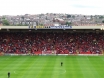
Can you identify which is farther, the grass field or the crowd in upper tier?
the crowd in upper tier

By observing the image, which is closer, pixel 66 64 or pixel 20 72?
pixel 20 72

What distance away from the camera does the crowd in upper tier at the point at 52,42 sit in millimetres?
53594

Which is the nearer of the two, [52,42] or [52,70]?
[52,70]

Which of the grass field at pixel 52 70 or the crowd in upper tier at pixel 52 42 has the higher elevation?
the crowd in upper tier at pixel 52 42

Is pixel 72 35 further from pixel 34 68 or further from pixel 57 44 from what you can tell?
pixel 34 68

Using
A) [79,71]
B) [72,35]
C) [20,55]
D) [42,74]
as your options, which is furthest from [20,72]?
[72,35]

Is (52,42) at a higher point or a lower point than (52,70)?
higher

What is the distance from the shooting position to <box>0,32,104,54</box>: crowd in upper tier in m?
53.6

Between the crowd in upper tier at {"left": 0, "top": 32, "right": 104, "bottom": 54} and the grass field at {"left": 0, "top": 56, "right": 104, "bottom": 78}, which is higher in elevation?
the crowd in upper tier at {"left": 0, "top": 32, "right": 104, "bottom": 54}

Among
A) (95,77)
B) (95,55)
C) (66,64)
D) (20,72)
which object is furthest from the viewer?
(95,55)

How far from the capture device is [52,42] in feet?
185

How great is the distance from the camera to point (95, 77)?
30719mm

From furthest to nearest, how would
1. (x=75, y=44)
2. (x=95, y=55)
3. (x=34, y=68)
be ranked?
(x=75, y=44) → (x=95, y=55) → (x=34, y=68)

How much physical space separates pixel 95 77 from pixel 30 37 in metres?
28.9
